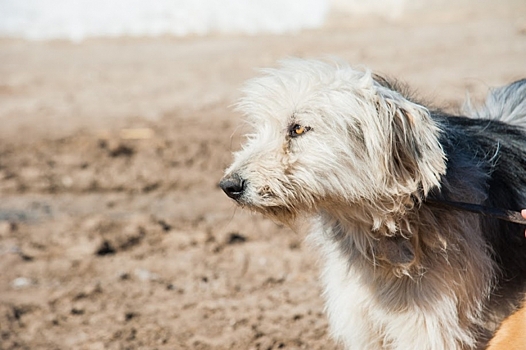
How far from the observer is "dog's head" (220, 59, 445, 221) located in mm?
3430

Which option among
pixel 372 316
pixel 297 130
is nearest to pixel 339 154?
pixel 297 130

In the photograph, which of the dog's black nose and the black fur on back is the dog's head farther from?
the black fur on back

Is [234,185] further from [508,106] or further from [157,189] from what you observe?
[157,189]

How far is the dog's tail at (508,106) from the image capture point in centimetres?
430

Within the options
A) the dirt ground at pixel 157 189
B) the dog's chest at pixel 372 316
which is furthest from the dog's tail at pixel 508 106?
the dog's chest at pixel 372 316

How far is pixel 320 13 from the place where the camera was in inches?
642

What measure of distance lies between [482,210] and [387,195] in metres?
0.42

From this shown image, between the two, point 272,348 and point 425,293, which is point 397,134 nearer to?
point 425,293

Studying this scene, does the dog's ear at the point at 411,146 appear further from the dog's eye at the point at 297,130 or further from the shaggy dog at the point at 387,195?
the dog's eye at the point at 297,130

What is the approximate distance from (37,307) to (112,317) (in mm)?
548

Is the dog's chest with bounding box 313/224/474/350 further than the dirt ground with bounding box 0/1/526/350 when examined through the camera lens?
No

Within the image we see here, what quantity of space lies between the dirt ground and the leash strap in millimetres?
1257

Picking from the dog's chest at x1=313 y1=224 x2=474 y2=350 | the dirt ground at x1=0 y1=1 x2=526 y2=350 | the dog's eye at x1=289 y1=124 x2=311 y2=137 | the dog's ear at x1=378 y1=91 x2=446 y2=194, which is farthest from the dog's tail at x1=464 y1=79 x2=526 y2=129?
the dog's eye at x1=289 y1=124 x2=311 y2=137

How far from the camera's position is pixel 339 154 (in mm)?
3492
